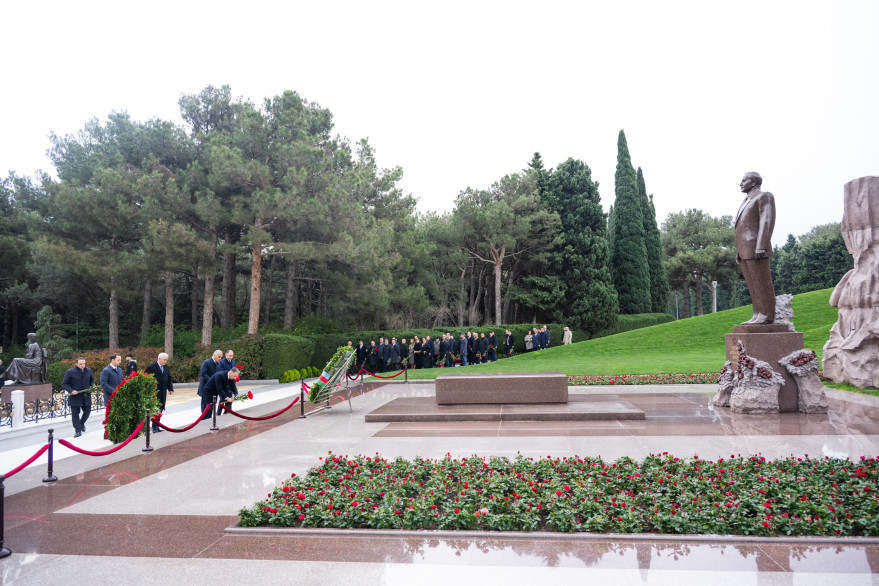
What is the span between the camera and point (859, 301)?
499 inches

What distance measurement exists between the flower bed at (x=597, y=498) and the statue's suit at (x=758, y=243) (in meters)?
5.07

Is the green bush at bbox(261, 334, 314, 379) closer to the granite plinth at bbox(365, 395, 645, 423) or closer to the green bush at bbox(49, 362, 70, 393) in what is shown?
the green bush at bbox(49, 362, 70, 393)

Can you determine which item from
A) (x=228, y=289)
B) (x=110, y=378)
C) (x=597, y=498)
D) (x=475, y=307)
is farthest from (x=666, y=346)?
(x=110, y=378)

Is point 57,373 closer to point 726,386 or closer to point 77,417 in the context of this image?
point 77,417

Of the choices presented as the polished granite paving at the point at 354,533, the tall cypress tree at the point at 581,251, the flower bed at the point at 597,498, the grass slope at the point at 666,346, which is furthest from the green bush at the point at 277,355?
the tall cypress tree at the point at 581,251

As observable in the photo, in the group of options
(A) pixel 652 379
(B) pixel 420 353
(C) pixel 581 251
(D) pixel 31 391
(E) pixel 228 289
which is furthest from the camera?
(C) pixel 581 251

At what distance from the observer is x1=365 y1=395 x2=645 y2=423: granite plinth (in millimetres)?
9859

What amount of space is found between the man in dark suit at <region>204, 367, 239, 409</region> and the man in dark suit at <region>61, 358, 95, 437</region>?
2.16 meters

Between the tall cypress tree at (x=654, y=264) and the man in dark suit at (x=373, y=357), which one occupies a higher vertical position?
the tall cypress tree at (x=654, y=264)

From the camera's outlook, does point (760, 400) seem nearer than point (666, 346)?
Yes

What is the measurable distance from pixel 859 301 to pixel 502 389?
9.22 metres

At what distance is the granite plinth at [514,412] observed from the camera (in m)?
9.86

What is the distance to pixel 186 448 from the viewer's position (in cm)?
848

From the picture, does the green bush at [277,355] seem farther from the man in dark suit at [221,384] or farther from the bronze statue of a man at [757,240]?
the bronze statue of a man at [757,240]
